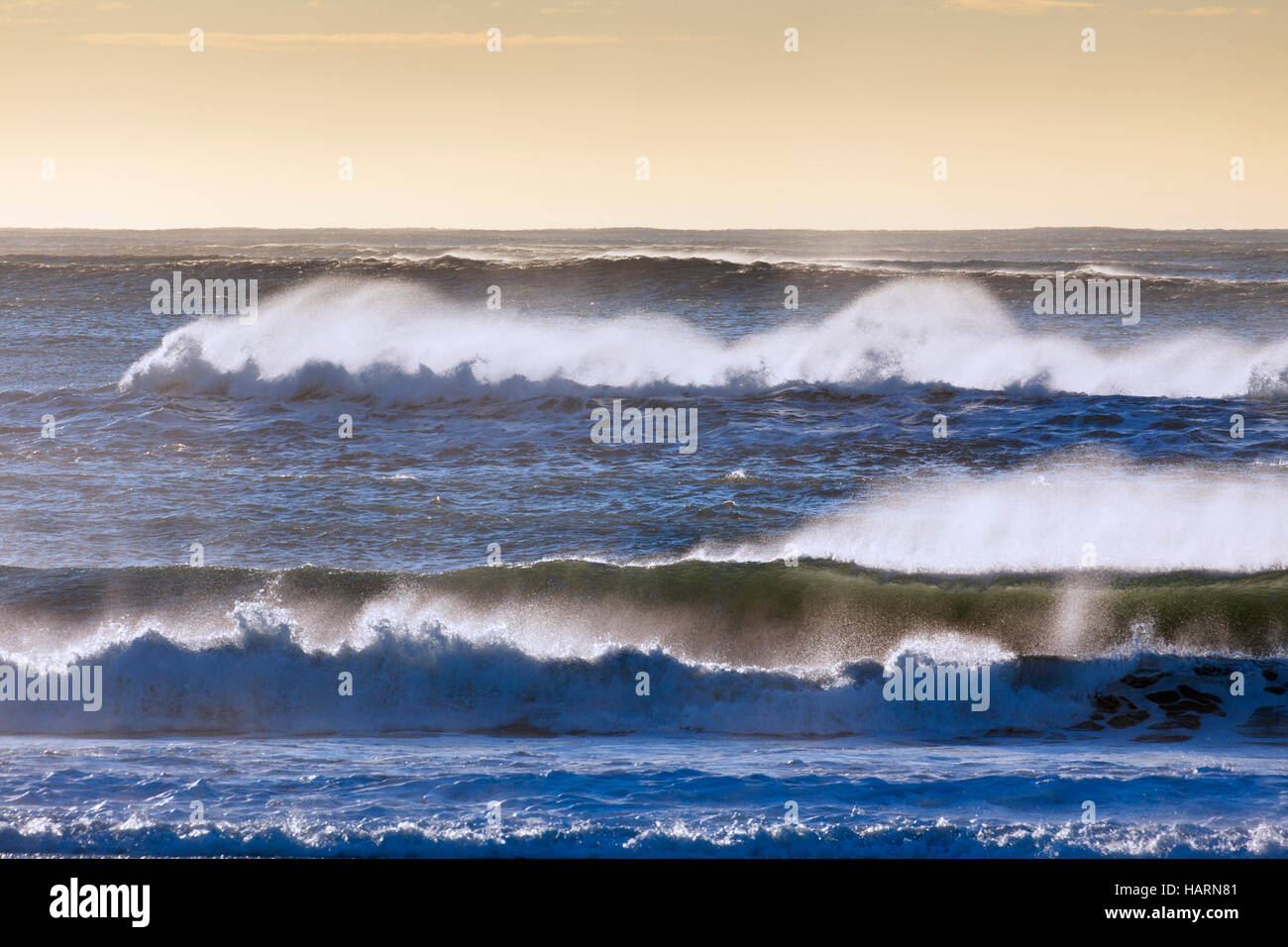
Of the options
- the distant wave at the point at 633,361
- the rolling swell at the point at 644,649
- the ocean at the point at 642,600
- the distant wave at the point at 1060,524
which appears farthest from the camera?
the distant wave at the point at 633,361

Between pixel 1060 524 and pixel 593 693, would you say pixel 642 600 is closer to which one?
pixel 593 693

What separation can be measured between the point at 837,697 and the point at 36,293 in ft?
113

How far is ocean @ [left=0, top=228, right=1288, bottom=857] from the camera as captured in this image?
5949 millimetres

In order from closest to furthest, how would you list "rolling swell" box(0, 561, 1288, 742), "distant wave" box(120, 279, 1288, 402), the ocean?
the ocean, "rolling swell" box(0, 561, 1288, 742), "distant wave" box(120, 279, 1288, 402)

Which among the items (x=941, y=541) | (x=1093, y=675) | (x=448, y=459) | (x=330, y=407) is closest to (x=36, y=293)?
(x=330, y=407)

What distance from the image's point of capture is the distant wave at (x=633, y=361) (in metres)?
19.4

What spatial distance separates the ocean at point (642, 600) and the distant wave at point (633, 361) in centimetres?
11

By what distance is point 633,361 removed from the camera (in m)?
20.9

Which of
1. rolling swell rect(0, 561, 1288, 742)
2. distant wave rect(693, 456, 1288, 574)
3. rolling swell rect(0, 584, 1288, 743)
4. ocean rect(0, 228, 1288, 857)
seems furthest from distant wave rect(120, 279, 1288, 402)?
rolling swell rect(0, 584, 1288, 743)

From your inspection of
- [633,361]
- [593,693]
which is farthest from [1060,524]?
[633,361]

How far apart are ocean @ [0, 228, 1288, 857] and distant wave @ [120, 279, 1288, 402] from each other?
0.36 ft

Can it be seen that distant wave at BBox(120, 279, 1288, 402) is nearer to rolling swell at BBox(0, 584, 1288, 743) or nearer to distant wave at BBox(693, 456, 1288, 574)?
distant wave at BBox(693, 456, 1288, 574)

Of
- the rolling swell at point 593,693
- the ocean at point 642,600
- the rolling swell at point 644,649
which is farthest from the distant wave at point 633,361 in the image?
the rolling swell at point 593,693

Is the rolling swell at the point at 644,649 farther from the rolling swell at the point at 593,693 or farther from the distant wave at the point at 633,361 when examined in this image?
the distant wave at the point at 633,361
